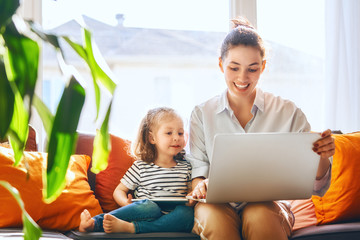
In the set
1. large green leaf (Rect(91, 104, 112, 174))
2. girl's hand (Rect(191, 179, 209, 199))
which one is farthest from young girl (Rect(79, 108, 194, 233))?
large green leaf (Rect(91, 104, 112, 174))

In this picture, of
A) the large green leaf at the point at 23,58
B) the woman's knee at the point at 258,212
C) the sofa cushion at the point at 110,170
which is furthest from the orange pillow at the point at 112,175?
the large green leaf at the point at 23,58

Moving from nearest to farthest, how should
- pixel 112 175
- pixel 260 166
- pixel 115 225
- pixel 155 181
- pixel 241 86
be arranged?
pixel 260 166
pixel 115 225
pixel 241 86
pixel 155 181
pixel 112 175

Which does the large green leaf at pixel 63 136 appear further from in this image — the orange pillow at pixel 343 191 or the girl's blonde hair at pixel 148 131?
the orange pillow at pixel 343 191

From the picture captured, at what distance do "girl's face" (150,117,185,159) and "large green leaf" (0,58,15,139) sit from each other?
5.12ft

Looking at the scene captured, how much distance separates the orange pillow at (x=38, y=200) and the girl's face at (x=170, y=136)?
399mm

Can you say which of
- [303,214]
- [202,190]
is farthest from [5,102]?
[303,214]

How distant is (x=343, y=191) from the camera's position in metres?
2.18

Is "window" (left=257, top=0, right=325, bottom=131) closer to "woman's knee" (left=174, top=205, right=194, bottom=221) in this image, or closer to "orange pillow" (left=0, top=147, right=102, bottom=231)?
"woman's knee" (left=174, top=205, right=194, bottom=221)

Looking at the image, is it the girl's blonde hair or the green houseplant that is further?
the girl's blonde hair

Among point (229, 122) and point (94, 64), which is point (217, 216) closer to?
point (229, 122)

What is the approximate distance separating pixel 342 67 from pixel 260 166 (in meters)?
1.72

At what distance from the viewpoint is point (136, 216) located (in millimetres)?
1962

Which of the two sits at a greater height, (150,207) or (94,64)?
(94,64)

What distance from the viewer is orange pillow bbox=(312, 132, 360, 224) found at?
2.14 meters
